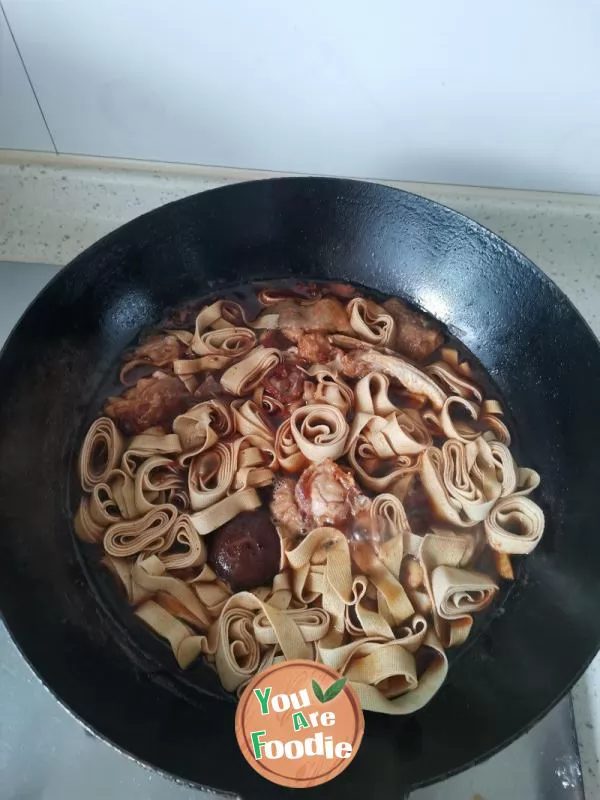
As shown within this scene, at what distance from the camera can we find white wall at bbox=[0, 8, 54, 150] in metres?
1.27

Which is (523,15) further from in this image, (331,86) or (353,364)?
(353,364)

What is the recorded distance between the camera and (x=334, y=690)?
904 millimetres

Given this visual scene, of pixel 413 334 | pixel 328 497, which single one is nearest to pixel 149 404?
pixel 328 497

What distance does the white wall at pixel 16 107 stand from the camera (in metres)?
1.27

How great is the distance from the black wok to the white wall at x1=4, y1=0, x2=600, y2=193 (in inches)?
6.4

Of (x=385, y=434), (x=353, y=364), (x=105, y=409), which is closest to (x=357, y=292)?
(x=353, y=364)

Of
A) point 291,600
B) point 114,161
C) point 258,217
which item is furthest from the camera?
point 114,161

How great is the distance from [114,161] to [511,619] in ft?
3.83

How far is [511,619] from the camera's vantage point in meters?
1.10

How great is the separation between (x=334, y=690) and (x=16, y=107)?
1.21m

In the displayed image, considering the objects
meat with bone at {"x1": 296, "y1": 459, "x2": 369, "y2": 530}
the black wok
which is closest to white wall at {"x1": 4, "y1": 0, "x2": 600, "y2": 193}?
the black wok

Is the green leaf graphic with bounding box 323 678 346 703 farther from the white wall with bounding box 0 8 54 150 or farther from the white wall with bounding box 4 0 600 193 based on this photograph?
the white wall with bounding box 0 8 54 150

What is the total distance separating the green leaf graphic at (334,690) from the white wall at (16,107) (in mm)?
1181

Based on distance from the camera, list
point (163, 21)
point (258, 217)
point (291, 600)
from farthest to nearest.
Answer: point (258, 217), point (163, 21), point (291, 600)
